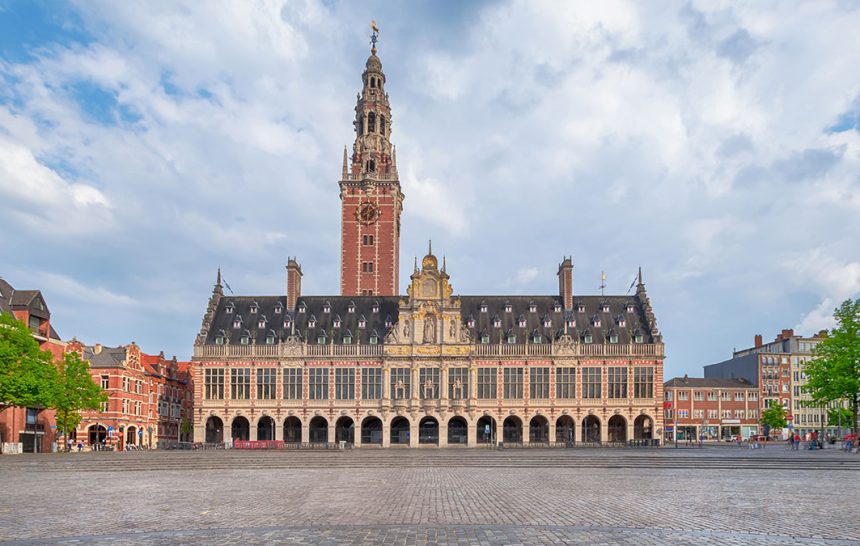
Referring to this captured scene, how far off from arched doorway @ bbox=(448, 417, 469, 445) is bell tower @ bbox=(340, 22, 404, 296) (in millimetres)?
22405

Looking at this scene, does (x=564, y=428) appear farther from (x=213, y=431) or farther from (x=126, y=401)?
(x=126, y=401)

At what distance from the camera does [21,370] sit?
59.4 m

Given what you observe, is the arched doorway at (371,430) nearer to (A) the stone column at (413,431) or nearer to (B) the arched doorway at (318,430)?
(A) the stone column at (413,431)

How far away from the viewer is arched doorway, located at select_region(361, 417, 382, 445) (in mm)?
85375

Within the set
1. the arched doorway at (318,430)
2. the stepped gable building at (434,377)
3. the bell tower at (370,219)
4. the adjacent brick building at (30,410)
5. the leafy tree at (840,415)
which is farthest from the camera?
the bell tower at (370,219)

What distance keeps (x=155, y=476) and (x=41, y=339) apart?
1662 inches

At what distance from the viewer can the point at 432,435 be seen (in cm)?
8506

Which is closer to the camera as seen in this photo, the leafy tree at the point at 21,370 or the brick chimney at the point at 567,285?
the leafy tree at the point at 21,370

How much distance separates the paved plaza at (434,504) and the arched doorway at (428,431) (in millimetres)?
38627

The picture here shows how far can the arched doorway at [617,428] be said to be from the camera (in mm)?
84688

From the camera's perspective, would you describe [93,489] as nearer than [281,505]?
No

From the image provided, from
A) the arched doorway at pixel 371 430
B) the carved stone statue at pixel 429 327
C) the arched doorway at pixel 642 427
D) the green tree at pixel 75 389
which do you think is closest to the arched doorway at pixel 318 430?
the arched doorway at pixel 371 430

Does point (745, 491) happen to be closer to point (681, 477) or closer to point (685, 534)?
point (681, 477)

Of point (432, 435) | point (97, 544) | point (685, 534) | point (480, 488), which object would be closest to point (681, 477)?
point (480, 488)
